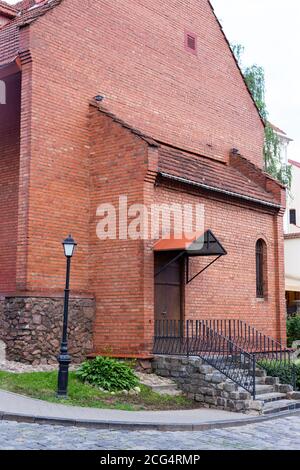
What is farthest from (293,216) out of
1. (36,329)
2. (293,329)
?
(36,329)

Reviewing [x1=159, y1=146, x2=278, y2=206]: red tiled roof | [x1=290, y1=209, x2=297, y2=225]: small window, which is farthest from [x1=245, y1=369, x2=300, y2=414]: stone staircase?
[x1=290, y1=209, x2=297, y2=225]: small window

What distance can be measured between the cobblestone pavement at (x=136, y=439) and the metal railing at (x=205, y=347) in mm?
3010

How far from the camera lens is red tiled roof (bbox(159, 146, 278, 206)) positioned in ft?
51.6

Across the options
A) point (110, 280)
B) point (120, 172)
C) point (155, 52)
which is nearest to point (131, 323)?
point (110, 280)

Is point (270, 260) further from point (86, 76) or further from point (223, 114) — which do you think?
point (86, 76)

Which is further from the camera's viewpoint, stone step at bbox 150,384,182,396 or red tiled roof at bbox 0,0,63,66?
red tiled roof at bbox 0,0,63,66

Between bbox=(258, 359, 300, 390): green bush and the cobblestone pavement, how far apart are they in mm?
4018

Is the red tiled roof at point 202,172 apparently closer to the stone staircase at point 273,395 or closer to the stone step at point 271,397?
the stone staircase at point 273,395

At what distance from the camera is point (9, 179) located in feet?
51.7

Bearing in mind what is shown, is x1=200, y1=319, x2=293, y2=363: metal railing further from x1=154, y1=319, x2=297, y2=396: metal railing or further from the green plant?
the green plant

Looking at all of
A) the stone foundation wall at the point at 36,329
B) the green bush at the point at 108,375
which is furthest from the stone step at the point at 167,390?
the stone foundation wall at the point at 36,329

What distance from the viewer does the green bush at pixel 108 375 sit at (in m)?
12.6

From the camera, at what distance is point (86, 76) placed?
1577 centimetres
